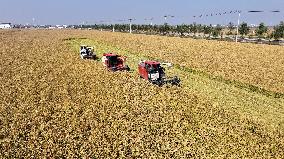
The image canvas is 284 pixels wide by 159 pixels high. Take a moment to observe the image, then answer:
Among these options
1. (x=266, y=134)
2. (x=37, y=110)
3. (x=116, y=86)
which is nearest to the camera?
(x=266, y=134)

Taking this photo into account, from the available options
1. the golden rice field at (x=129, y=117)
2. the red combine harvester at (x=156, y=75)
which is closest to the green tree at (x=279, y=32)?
the golden rice field at (x=129, y=117)

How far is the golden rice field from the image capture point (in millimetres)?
17375

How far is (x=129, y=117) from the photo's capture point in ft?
71.5

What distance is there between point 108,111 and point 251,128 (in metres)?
8.69

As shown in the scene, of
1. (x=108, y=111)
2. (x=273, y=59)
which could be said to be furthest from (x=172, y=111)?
(x=273, y=59)

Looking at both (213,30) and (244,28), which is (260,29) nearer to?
A: (244,28)

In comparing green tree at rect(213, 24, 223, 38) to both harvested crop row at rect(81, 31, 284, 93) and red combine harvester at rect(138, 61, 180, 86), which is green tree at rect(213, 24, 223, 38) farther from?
red combine harvester at rect(138, 61, 180, 86)

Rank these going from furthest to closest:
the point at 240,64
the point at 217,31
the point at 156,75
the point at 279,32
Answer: the point at 217,31 → the point at 279,32 → the point at 240,64 → the point at 156,75

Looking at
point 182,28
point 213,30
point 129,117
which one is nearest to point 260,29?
point 213,30

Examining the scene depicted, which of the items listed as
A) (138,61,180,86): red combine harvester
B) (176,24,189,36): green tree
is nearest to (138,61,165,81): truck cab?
(138,61,180,86): red combine harvester

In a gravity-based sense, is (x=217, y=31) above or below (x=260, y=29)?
below

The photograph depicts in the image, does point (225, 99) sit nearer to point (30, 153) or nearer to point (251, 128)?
point (251, 128)

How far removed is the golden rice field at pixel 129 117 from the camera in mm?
17375

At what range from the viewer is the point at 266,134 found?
20219 mm
